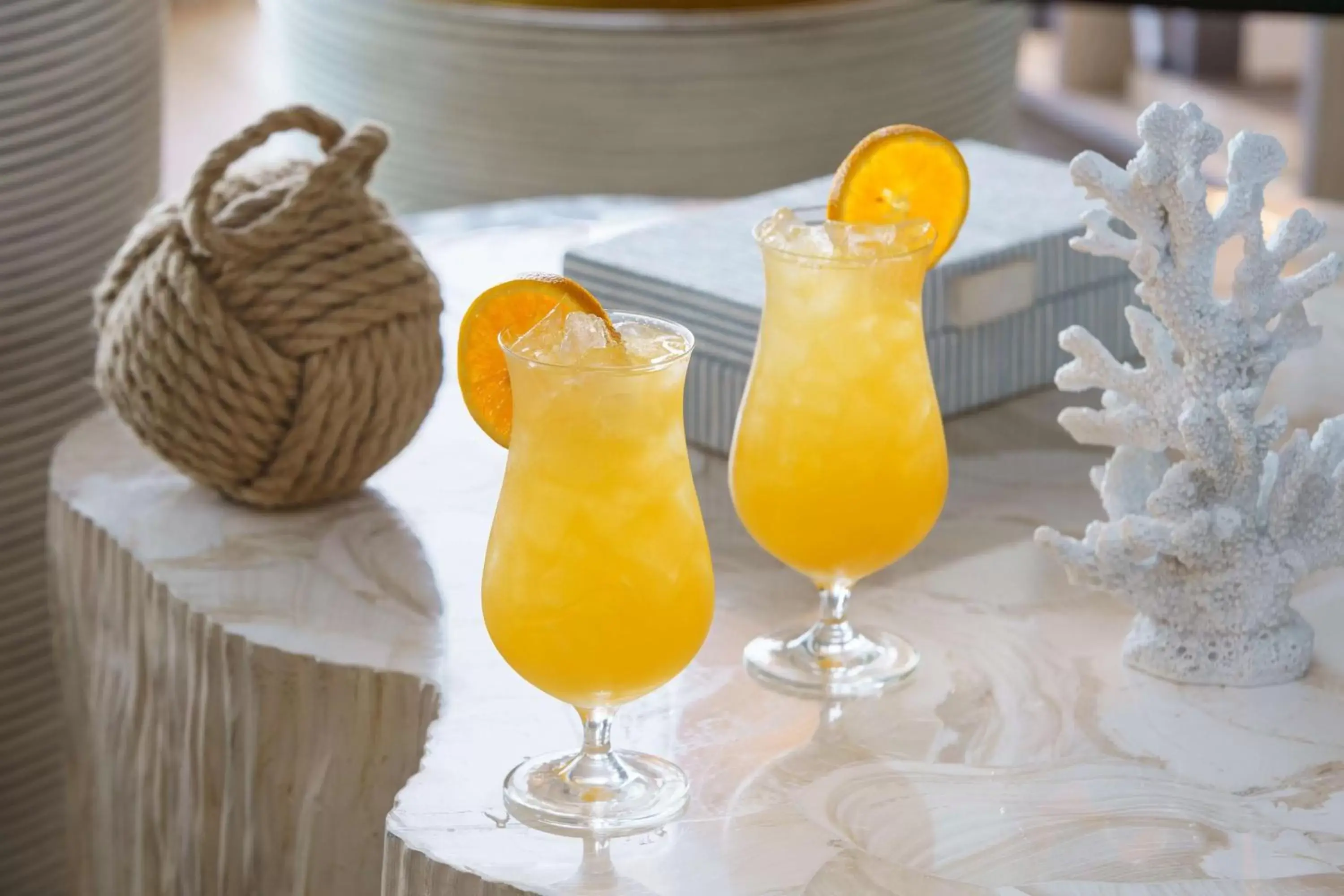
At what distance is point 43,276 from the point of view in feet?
5.95

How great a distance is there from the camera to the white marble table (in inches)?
38.5

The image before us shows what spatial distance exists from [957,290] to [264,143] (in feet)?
1.82

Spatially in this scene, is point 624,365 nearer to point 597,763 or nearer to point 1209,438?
point 597,763

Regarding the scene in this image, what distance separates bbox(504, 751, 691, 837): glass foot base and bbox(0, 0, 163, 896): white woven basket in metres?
0.97

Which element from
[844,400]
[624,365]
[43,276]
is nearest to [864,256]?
[844,400]

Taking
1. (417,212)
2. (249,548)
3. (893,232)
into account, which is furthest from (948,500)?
(417,212)

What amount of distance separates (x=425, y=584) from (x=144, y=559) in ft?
0.66

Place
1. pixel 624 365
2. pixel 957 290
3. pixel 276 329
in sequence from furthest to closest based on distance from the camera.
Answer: pixel 957 290, pixel 276 329, pixel 624 365

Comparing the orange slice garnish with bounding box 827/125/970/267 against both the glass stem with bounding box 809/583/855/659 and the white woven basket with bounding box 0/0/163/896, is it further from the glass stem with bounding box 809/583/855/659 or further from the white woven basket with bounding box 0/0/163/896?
the white woven basket with bounding box 0/0/163/896

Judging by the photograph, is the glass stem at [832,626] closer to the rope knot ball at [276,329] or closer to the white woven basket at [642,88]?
the rope knot ball at [276,329]

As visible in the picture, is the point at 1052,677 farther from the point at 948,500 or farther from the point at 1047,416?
the point at 1047,416

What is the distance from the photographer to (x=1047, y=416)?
1.61 m

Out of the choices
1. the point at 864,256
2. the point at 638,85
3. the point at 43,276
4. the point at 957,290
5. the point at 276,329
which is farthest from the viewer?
the point at 638,85

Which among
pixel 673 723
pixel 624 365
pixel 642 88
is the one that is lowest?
pixel 673 723
